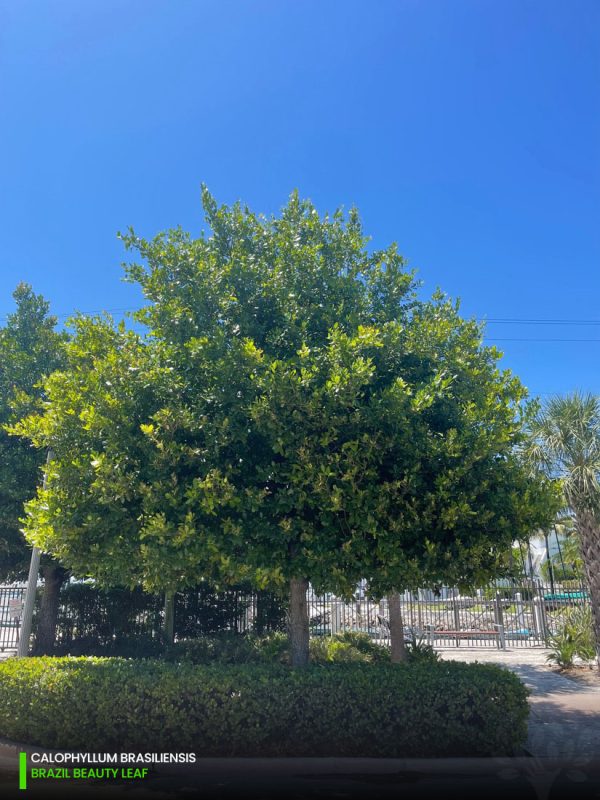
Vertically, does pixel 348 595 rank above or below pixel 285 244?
below

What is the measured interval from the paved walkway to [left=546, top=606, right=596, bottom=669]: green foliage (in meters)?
0.42

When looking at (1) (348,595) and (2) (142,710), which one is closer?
(2) (142,710)

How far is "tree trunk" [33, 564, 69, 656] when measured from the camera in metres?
12.2

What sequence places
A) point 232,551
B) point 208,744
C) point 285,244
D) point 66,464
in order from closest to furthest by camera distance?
1. point 208,744
2. point 232,551
3. point 66,464
4. point 285,244

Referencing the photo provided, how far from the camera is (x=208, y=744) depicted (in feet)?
20.0

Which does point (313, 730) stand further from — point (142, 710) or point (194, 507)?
point (194, 507)

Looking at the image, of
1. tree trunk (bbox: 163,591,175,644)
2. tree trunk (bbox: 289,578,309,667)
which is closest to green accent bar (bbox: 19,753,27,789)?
tree trunk (bbox: 289,578,309,667)

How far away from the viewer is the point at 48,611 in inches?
492

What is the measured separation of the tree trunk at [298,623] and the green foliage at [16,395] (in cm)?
572

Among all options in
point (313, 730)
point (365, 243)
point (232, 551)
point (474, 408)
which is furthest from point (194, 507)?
point (365, 243)

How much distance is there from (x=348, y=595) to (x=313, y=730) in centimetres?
145

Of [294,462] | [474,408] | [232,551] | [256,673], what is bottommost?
[256,673]

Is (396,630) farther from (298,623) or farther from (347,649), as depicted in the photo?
(298,623)

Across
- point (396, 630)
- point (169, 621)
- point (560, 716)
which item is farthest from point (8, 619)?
point (560, 716)
